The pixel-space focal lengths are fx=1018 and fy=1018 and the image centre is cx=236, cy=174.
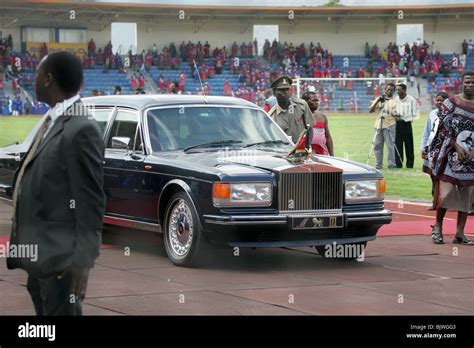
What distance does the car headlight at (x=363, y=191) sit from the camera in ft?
34.1

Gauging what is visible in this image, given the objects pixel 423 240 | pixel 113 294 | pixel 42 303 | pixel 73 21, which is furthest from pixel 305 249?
pixel 73 21

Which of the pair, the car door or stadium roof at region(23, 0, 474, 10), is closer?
the car door

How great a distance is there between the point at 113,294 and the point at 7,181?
184 inches

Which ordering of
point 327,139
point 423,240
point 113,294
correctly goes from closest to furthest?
point 113,294 → point 423,240 → point 327,139

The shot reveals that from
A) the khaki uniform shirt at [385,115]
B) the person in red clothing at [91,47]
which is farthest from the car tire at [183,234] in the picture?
the person in red clothing at [91,47]

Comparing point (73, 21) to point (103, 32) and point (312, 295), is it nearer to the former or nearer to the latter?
point (103, 32)

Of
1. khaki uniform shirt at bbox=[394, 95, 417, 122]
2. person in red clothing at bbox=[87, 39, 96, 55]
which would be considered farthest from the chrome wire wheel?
person in red clothing at bbox=[87, 39, 96, 55]

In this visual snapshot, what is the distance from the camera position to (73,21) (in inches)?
2511

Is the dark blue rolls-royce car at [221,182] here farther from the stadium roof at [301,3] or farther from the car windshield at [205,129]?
the stadium roof at [301,3]

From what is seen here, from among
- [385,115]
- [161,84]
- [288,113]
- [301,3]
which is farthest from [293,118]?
[301,3]

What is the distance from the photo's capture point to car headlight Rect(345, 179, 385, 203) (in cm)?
1039

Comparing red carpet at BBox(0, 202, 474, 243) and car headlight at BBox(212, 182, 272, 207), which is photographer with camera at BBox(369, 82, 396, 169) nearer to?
red carpet at BBox(0, 202, 474, 243)

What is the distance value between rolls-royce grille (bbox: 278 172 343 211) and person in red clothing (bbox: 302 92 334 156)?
3.71 m

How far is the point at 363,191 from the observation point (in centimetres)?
1049
